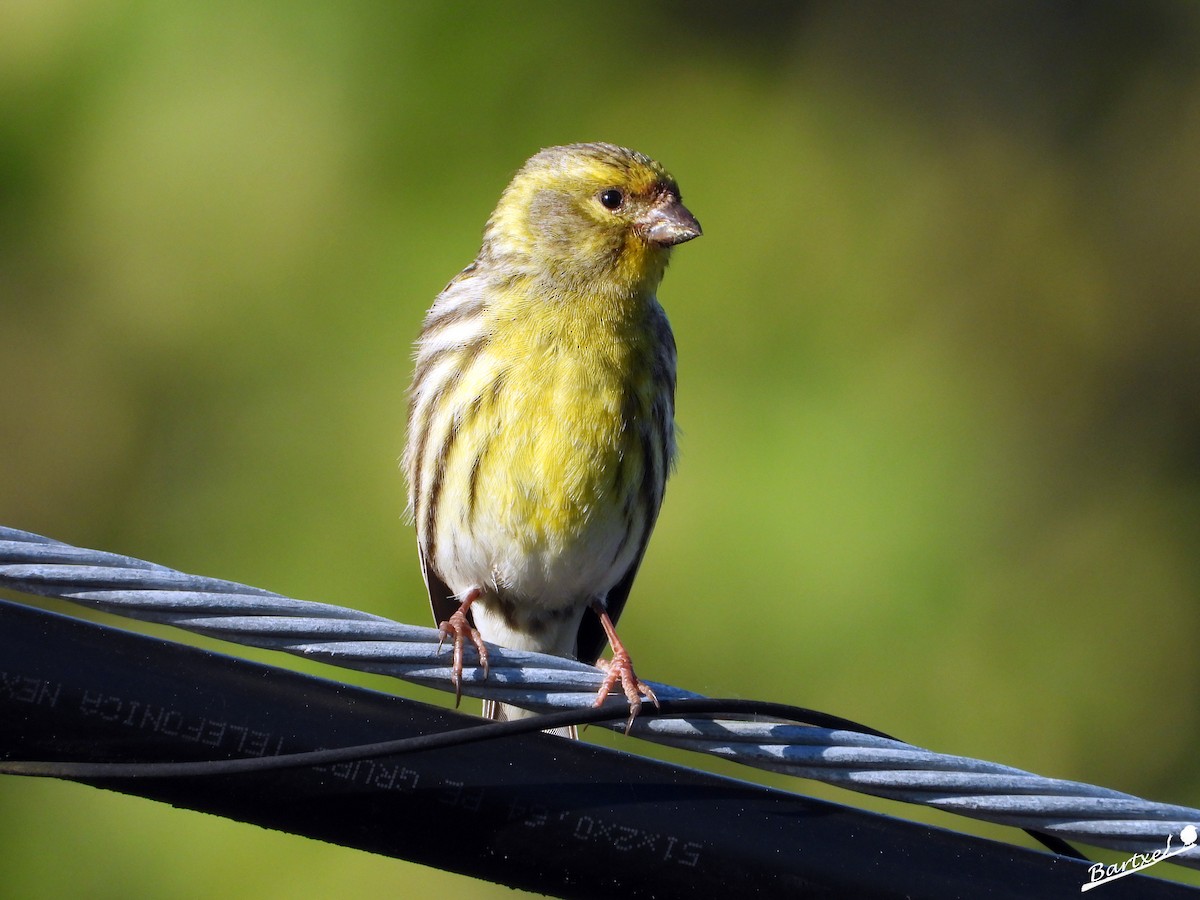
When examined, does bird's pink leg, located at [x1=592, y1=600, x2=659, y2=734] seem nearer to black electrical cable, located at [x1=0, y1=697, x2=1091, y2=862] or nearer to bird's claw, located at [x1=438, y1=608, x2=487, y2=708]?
black electrical cable, located at [x1=0, y1=697, x2=1091, y2=862]

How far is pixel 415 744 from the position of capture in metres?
2.46

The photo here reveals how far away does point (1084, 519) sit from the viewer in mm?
6500

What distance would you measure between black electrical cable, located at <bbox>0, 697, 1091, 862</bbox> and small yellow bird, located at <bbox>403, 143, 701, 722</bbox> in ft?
3.96

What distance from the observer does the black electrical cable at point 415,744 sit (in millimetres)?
2338

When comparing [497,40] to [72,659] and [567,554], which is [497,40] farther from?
[72,659]

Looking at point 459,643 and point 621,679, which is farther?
point 621,679

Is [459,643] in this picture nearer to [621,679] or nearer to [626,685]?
[621,679]

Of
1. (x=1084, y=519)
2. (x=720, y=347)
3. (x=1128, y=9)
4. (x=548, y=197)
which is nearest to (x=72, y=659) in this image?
(x=548, y=197)

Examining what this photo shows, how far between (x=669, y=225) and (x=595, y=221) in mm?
235

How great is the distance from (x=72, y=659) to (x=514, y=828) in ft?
2.39

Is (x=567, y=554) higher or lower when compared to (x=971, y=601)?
lower

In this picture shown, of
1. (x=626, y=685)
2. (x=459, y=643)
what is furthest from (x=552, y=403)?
(x=459, y=643)

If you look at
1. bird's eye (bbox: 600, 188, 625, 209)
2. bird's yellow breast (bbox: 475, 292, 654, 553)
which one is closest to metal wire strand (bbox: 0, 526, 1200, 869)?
bird's yellow breast (bbox: 475, 292, 654, 553)

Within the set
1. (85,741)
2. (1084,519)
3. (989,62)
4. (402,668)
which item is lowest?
(85,741)
